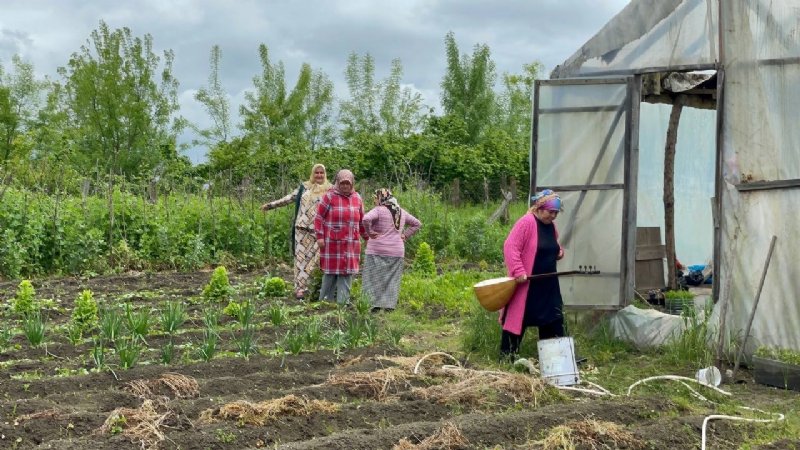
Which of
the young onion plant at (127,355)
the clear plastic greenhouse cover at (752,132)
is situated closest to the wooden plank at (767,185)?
the clear plastic greenhouse cover at (752,132)

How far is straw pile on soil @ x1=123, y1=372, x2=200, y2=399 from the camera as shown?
246 inches

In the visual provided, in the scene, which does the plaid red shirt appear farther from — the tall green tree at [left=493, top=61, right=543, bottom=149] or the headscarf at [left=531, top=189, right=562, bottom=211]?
the tall green tree at [left=493, top=61, right=543, bottom=149]

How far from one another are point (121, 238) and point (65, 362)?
7141mm

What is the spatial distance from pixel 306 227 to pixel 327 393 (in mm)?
4911

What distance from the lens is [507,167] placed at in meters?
27.5

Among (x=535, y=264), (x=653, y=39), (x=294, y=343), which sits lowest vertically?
(x=294, y=343)

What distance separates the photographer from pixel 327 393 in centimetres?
629

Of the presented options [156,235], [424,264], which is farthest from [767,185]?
[156,235]

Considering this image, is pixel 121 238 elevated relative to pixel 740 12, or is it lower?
lower

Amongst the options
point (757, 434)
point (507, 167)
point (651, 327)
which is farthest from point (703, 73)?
point (507, 167)

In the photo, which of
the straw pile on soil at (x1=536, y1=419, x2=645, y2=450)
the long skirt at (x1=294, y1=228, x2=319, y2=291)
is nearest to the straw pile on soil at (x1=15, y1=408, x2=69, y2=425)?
the straw pile on soil at (x1=536, y1=419, x2=645, y2=450)

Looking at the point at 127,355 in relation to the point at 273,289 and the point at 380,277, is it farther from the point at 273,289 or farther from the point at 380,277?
the point at 273,289

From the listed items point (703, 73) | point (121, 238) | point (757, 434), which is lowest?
point (757, 434)

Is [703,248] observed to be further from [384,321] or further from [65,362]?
[65,362]
